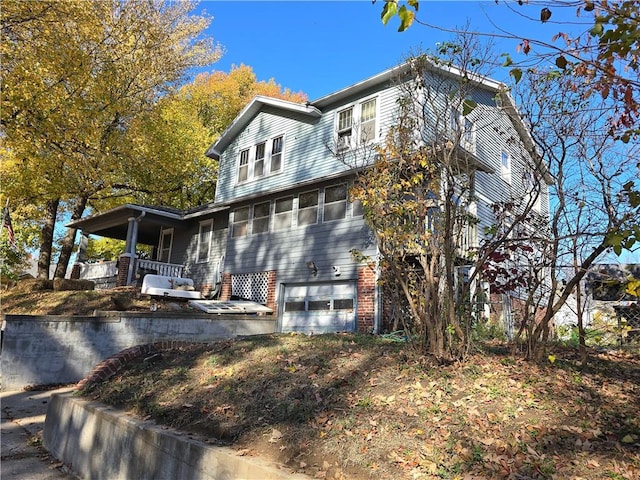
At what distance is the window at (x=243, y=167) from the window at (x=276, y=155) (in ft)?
4.58

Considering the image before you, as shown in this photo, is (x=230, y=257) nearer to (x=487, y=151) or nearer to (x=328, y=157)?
(x=328, y=157)

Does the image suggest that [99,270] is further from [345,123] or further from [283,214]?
[345,123]

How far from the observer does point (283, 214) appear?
16016 millimetres

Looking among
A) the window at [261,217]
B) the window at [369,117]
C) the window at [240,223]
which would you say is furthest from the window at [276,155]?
the window at [369,117]

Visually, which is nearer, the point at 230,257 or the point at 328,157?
the point at 328,157

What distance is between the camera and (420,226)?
232 inches

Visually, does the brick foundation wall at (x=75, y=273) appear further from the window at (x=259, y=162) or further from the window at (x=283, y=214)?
the window at (x=283, y=214)

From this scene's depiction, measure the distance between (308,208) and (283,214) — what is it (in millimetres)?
1179

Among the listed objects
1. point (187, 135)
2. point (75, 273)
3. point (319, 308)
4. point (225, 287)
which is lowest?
point (319, 308)

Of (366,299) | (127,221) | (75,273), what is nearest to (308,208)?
(366,299)

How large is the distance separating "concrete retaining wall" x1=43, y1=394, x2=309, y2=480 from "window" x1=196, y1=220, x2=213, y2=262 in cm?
1254

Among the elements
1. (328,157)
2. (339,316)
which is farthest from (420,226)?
(328,157)

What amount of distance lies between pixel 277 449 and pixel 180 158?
67.2 ft

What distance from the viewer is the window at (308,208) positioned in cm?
1499
